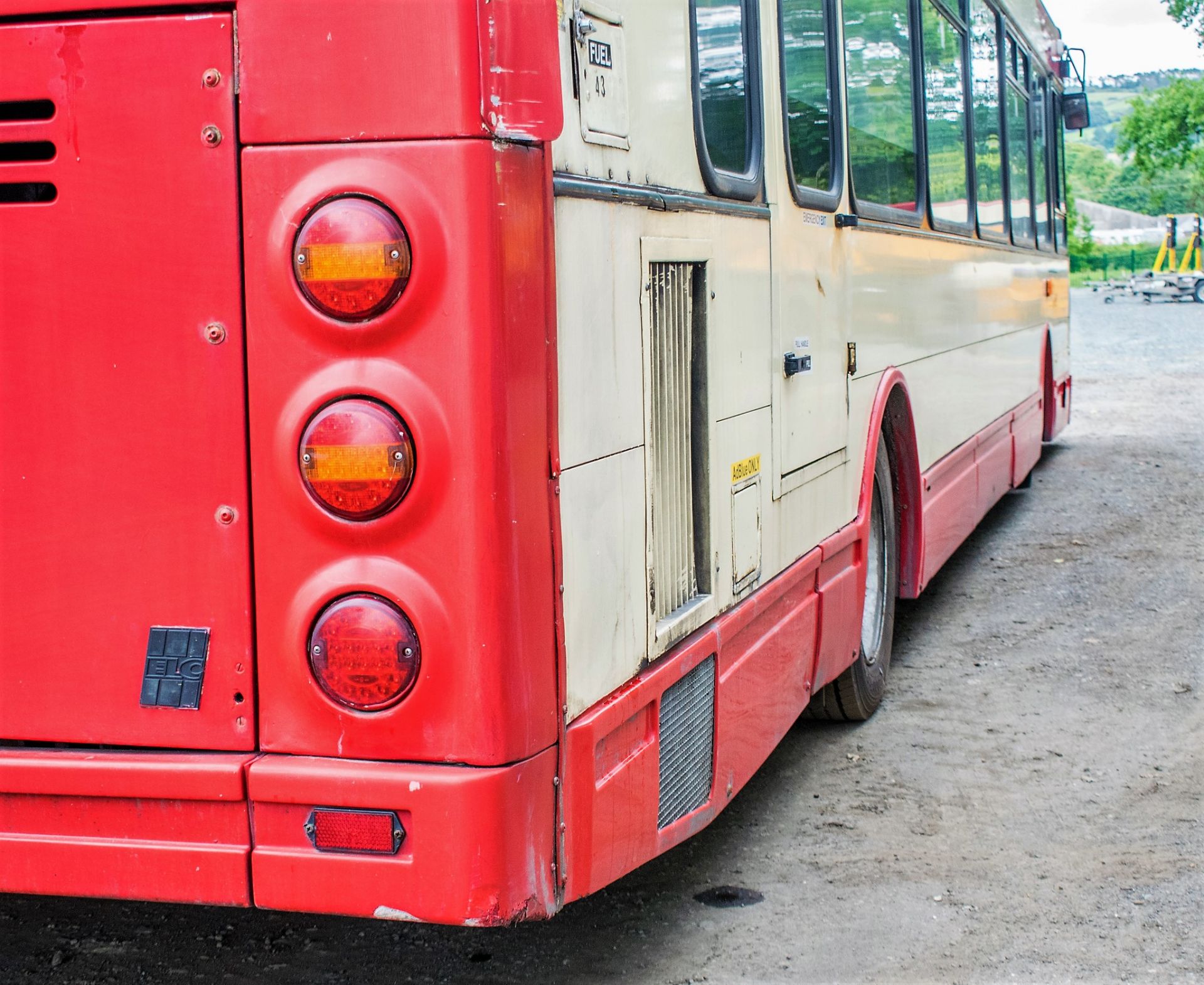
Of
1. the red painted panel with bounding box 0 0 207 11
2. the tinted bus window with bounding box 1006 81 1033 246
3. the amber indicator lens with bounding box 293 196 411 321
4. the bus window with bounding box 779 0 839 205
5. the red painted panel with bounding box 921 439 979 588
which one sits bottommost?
the red painted panel with bounding box 921 439 979 588

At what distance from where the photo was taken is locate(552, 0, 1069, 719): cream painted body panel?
262 centimetres

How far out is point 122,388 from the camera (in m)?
2.49

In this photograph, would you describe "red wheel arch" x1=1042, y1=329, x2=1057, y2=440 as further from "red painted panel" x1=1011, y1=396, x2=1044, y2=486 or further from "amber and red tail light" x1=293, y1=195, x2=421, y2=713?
"amber and red tail light" x1=293, y1=195, x2=421, y2=713

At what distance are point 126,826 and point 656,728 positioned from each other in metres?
1.02

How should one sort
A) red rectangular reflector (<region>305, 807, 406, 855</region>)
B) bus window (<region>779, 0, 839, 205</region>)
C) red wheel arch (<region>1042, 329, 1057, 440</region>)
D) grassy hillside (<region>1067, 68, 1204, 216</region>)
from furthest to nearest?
grassy hillside (<region>1067, 68, 1204, 216</region>)
red wheel arch (<region>1042, 329, 1057, 440</region>)
bus window (<region>779, 0, 839, 205</region>)
red rectangular reflector (<region>305, 807, 406, 855</region>)

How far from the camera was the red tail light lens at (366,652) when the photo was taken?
240 cm

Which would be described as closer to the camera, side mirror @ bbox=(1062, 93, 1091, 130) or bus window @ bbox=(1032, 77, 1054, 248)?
bus window @ bbox=(1032, 77, 1054, 248)

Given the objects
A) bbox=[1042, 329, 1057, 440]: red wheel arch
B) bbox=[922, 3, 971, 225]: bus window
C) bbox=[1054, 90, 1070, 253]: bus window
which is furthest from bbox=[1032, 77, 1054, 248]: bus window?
bbox=[922, 3, 971, 225]: bus window

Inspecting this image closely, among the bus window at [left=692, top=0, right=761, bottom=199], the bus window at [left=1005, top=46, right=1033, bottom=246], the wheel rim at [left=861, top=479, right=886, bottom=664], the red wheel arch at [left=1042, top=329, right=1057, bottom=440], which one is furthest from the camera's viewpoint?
the red wheel arch at [left=1042, top=329, right=1057, bottom=440]

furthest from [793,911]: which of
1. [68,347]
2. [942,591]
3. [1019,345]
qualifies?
[1019,345]

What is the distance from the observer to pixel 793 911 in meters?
3.67

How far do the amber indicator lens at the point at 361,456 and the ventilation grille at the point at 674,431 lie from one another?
72 cm

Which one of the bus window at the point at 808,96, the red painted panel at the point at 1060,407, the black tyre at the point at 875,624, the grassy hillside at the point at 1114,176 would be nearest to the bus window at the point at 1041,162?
the red painted panel at the point at 1060,407

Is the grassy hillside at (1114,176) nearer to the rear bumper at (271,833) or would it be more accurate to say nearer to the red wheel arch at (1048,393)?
the red wheel arch at (1048,393)
